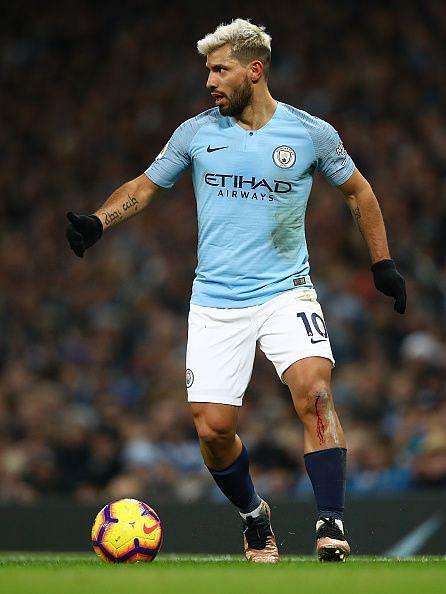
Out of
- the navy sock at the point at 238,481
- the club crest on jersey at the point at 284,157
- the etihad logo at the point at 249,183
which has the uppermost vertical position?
the club crest on jersey at the point at 284,157

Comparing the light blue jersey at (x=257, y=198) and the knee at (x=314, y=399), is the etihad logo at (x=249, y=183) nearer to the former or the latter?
the light blue jersey at (x=257, y=198)

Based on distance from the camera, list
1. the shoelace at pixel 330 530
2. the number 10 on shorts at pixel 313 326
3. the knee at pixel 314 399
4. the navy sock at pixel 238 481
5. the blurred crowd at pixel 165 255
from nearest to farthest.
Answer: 1. the shoelace at pixel 330 530
2. the knee at pixel 314 399
3. the number 10 on shorts at pixel 313 326
4. the navy sock at pixel 238 481
5. the blurred crowd at pixel 165 255

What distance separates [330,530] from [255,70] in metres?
2.04

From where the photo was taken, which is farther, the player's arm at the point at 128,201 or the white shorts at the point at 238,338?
the player's arm at the point at 128,201

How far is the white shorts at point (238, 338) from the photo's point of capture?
6.04m

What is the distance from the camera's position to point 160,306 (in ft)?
41.2

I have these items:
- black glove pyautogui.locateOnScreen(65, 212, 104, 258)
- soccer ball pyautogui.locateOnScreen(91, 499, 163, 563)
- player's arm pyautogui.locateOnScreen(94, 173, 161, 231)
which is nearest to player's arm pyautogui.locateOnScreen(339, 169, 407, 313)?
player's arm pyautogui.locateOnScreen(94, 173, 161, 231)

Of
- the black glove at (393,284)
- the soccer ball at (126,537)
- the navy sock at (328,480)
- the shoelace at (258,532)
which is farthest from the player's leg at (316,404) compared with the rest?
the soccer ball at (126,537)

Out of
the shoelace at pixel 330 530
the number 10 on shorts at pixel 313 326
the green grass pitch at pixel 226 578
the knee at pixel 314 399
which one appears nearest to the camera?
the green grass pitch at pixel 226 578

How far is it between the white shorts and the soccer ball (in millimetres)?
588

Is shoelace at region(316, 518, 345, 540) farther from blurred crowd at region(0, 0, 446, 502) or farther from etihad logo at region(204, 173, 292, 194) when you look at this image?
blurred crowd at region(0, 0, 446, 502)

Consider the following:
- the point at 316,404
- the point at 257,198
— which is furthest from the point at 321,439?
the point at 257,198

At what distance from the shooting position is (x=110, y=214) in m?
6.29

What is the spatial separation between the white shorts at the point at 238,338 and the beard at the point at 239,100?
2.77 feet
